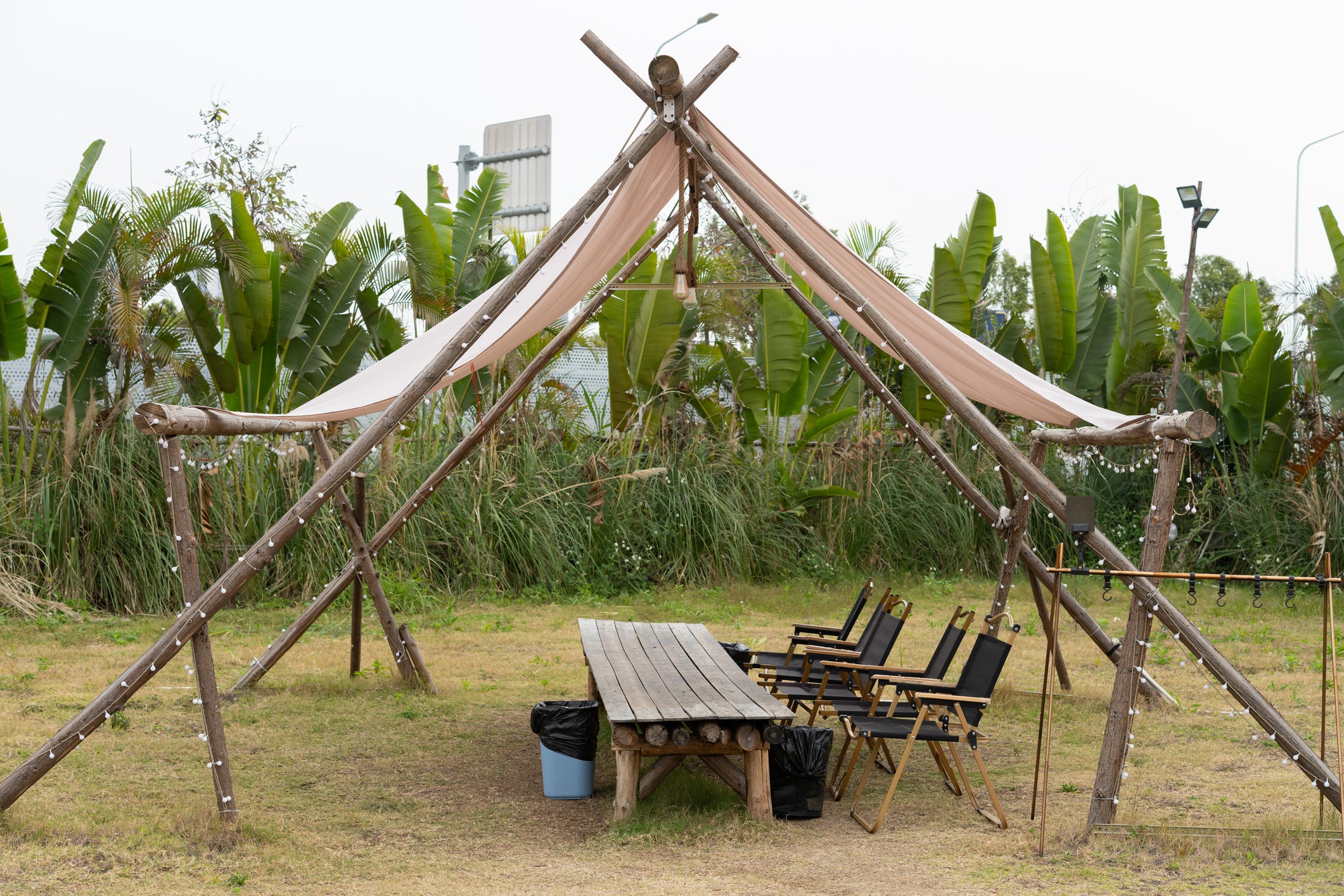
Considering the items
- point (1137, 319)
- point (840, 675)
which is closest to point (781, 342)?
point (1137, 319)

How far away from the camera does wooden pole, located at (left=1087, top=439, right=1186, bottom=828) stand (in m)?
4.38

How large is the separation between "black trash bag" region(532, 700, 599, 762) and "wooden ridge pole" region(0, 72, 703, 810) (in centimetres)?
138

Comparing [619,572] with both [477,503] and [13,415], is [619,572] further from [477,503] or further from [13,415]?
[13,415]

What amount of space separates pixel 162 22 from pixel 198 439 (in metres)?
4.10

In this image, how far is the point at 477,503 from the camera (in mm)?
10789

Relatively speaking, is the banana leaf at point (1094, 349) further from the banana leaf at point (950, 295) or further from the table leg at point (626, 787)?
the table leg at point (626, 787)

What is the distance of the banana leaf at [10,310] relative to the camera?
963 centimetres

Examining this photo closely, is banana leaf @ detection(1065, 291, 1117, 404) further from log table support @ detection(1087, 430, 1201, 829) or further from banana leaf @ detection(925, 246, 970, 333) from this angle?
log table support @ detection(1087, 430, 1201, 829)

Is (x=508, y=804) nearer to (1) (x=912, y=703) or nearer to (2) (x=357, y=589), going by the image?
(1) (x=912, y=703)

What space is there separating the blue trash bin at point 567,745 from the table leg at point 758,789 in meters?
0.80

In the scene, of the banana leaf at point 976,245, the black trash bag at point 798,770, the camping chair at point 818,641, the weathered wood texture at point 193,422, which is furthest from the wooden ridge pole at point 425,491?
the banana leaf at point 976,245

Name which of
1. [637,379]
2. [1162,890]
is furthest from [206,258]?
[1162,890]

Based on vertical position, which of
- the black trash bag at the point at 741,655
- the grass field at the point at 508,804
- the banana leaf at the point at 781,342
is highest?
the banana leaf at the point at 781,342

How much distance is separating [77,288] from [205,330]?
3.76 ft
